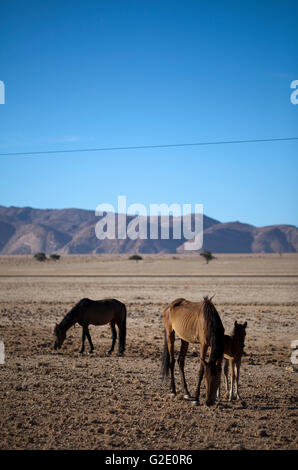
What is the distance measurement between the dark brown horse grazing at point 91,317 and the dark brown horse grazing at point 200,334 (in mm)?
3753

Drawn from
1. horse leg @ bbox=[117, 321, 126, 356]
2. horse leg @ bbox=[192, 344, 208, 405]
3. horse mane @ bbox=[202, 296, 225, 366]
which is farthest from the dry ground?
horse mane @ bbox=[202, 296, 225, 366]

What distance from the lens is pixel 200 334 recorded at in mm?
8078

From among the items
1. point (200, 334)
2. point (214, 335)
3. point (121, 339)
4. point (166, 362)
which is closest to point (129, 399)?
point (166, 362)

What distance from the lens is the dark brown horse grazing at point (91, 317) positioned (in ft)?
42.1

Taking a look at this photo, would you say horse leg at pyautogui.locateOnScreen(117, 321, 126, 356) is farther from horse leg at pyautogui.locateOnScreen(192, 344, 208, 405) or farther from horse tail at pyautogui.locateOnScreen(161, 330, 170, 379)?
horse leg at pyautogui.locateOnScreen(192, 344, 208, 405)

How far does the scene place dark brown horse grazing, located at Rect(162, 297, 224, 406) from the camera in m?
7.63

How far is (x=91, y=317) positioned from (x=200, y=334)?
5719 mm

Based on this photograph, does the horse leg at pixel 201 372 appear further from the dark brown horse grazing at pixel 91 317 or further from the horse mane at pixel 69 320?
the horse mane at pixel 69 320

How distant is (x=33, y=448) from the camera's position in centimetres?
623

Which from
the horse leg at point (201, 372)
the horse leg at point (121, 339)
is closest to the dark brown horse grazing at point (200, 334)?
the horse leg at point (201, 372)

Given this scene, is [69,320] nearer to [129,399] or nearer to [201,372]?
[129,399]

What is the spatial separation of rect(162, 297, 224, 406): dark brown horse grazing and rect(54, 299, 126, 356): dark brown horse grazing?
3.75 metres
